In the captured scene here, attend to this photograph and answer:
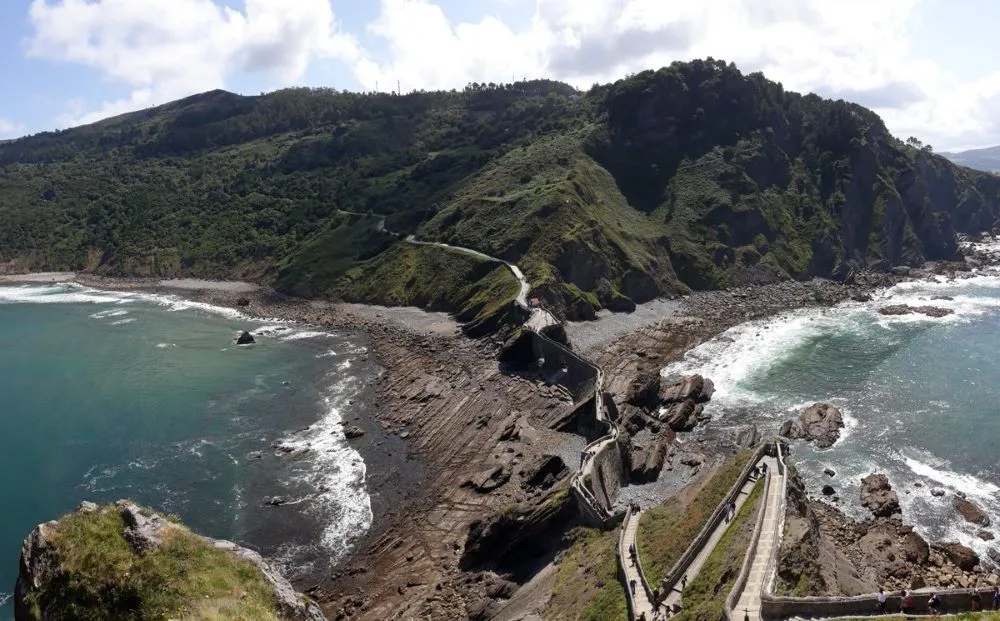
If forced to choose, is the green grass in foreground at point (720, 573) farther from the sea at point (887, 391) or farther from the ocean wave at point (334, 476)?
the ocean wave at point (334, 476)

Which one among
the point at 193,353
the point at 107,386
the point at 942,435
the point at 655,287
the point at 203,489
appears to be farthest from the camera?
the point at 655,287

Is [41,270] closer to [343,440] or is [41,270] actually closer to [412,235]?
[412,235]

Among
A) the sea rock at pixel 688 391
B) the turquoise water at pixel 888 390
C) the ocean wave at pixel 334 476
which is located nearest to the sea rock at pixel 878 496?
the turquoise water at pixel 888 390

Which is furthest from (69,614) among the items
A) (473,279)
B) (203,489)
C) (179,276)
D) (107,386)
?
(179,276)

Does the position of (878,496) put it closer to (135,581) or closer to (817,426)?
(817,426)

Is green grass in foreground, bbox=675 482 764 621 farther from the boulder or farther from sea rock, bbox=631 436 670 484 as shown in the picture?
sea rock, bbox=631 436 670 484

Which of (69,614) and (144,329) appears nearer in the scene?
(69,614)

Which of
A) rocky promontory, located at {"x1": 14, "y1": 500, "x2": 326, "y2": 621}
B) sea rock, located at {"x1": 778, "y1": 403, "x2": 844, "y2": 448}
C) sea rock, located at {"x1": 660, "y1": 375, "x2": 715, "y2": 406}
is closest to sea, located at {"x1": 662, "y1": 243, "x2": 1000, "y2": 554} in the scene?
sea rock, located at {"x1": 778, "y1": 403, "x2": 844, "y2": 448}
